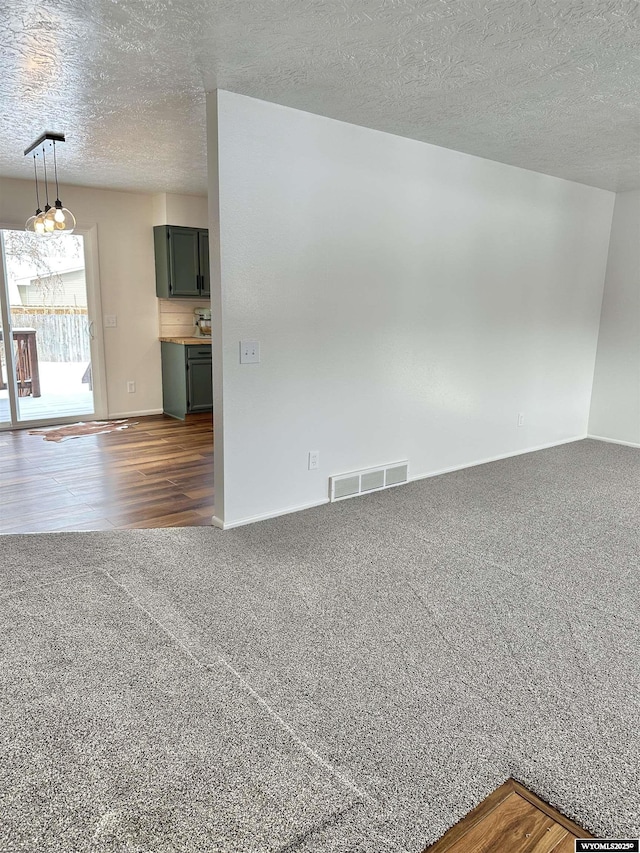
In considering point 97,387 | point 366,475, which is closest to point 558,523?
point 366,475

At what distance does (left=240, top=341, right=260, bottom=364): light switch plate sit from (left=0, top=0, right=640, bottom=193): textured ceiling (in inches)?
54.9

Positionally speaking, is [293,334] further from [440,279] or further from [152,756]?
[152,756]

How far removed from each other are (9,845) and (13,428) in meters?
5.46

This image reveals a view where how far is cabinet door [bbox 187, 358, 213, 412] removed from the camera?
22.0 feet

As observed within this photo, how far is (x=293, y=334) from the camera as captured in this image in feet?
12.5

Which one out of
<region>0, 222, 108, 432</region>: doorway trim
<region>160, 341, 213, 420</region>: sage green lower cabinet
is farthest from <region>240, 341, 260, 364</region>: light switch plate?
<region>0, 222, 108, 432</region>: doorway trim

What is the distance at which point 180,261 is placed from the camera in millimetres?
6809

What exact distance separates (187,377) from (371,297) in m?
3.15

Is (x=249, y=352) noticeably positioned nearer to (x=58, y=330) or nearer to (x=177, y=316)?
(x=58, y=330)

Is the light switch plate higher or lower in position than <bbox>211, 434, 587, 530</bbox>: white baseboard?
higher

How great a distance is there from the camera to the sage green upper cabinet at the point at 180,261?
6707 mm

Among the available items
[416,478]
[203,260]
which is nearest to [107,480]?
[416,478]

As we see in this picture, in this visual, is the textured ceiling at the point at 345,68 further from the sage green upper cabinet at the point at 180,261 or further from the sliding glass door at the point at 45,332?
the sage green upper cabinet at the point at 180,261

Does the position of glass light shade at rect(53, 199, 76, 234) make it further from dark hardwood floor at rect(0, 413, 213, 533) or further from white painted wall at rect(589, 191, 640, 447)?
white painted wall at rect(589, 191, 640, 447)
